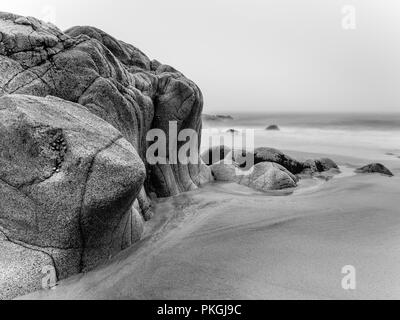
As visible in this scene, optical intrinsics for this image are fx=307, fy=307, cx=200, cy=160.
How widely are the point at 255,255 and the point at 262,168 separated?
6636 millimetres

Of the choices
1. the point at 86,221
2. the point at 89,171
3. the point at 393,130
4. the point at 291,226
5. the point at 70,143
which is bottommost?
the point at 393,130

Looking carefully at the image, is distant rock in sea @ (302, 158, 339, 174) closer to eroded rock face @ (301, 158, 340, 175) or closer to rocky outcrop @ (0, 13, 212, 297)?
eroded rock face @ (301, 158, 340, 175)

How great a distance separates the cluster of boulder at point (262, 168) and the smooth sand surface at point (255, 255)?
9.72 feet

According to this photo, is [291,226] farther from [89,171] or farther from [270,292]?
[89,171]

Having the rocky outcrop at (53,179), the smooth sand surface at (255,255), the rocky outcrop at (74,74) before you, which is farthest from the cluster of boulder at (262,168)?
the rocky outcrop at (53,179)

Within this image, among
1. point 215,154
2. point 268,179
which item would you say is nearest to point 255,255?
point 268,179

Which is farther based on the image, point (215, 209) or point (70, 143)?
point (215, 209)

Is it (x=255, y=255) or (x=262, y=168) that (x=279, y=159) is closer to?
(x=262, y=168)

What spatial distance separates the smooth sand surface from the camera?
3.85 meters

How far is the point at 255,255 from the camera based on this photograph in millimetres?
4730

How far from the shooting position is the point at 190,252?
4.87 m

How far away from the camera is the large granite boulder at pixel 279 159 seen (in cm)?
1376
